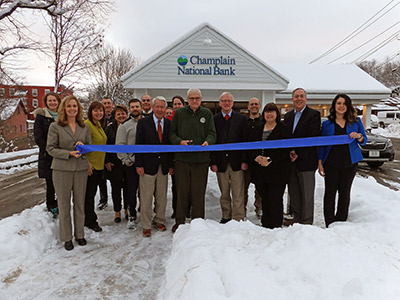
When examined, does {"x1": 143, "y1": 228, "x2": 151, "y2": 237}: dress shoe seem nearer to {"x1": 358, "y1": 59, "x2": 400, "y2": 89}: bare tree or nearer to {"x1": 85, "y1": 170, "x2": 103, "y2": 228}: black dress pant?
{"x1": 85, "y1": 170, "x2": 103, "y2": 228}: black dress pant

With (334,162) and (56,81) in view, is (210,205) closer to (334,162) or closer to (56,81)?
(334,162)

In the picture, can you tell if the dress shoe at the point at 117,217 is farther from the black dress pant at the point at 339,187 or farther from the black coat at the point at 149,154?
the black dress pant at the point at 339,187

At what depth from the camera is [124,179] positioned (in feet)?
17.1

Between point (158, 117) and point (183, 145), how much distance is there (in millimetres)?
690

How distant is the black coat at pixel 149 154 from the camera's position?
4.38 m

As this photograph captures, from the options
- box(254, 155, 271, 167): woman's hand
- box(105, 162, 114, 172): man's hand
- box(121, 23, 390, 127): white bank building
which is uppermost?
box(121, 23, 390, 127): white bank building

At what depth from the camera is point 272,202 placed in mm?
4051

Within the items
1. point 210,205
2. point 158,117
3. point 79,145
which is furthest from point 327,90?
point 79,145

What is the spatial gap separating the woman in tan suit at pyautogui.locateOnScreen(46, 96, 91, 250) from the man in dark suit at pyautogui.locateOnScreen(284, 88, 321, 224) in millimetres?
3270

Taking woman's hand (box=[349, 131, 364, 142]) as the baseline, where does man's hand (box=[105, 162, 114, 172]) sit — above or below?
below

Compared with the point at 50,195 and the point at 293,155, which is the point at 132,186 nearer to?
the point at 50,195

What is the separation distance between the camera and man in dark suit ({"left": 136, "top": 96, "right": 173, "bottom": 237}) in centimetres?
438

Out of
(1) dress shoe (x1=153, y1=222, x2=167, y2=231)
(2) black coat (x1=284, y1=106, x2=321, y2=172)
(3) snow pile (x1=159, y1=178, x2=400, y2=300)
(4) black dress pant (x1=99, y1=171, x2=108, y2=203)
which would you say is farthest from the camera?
(4) black dress pant (x1=99, y1=171, x2=108, y2=203)

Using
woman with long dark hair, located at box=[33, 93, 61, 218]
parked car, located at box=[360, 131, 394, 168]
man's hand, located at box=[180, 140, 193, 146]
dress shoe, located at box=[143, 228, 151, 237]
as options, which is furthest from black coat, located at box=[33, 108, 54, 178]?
parked car, located at box=[360, 131, 394, 168]
